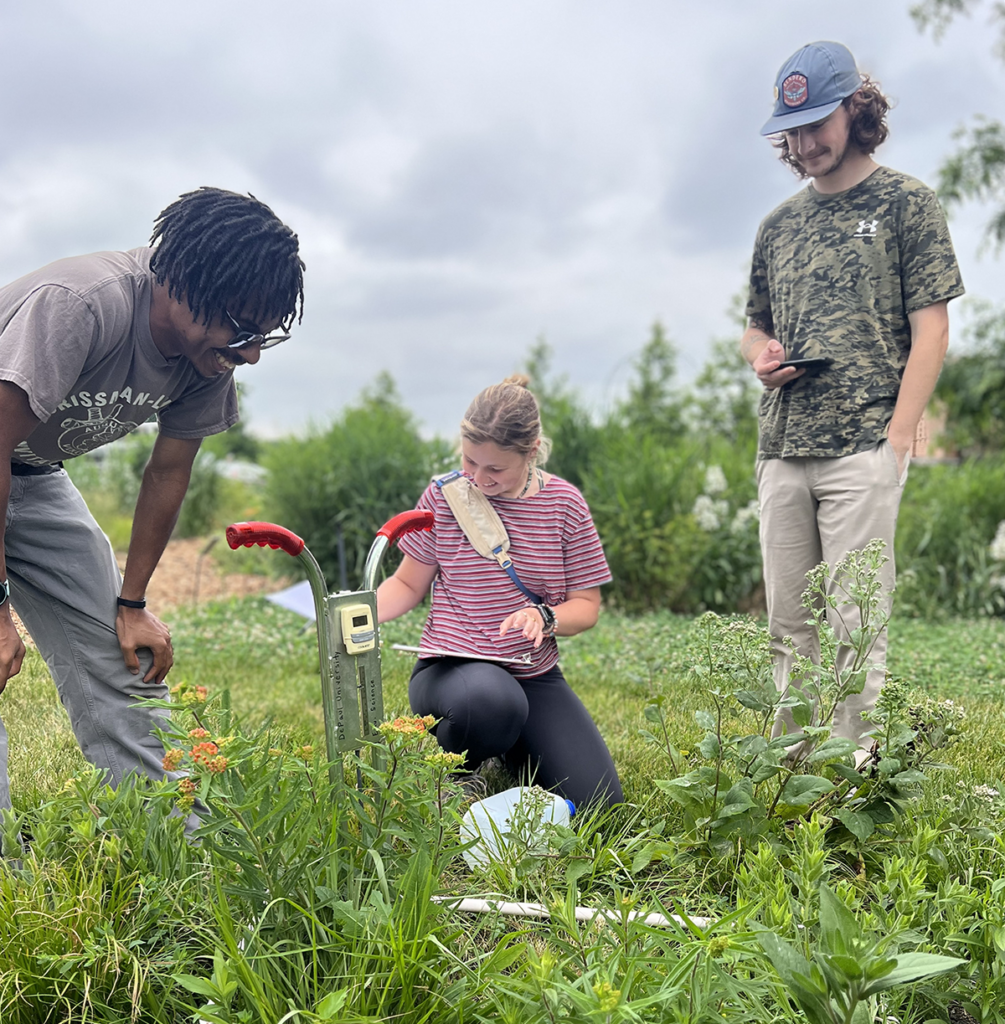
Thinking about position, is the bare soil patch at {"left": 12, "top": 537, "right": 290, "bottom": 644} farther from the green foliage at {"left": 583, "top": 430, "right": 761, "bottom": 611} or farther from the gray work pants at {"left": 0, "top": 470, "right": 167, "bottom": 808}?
the gray work pants at {"left": 0, "top": 470, "right": 167, "bottom": 808}

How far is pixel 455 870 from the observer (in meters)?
2.19

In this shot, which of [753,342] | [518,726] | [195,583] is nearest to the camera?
[518,726]

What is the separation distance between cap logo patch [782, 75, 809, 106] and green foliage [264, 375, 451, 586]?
15.2 feet

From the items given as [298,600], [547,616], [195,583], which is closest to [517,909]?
[547,616]

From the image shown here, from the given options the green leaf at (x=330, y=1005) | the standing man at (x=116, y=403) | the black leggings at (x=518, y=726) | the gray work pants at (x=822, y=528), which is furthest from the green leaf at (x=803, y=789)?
the standing man at (x=116, y=403)

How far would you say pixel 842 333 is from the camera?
117 inches

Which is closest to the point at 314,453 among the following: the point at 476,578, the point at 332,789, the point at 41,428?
the point at 476,578

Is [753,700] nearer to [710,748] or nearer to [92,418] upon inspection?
[710,748]

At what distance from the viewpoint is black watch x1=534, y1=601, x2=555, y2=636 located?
8.86 feet

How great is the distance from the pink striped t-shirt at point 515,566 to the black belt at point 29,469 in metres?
1.02

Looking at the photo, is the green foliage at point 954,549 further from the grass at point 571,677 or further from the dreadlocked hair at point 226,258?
the dreadlocked hair at point 226,258

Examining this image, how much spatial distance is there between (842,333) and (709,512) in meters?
3.73

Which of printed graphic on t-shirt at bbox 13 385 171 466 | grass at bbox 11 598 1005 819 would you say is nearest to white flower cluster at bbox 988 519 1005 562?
grass at bbox 11 598 1005 819

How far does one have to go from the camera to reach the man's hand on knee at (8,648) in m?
1.93
